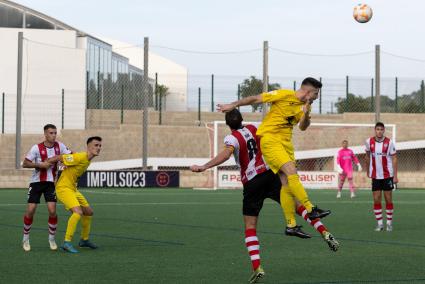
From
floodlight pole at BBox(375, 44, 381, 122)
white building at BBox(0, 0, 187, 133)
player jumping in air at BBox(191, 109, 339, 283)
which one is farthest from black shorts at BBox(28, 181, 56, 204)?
white building at BBox(0, 0, 187, 133)

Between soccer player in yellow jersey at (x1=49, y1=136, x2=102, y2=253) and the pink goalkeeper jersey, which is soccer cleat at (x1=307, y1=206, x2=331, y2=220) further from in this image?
the pink goalkeeper jersey

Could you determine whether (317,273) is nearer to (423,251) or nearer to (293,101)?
(293,101)

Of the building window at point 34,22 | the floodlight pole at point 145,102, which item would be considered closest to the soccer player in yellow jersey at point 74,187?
the floodlight pole at point 145,102

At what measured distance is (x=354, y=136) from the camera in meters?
42.4

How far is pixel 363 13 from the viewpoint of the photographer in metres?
28.4

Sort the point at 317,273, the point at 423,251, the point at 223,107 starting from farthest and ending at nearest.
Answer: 1. the point at 423,251
2. the point at 317,273
3. the point at 223,107

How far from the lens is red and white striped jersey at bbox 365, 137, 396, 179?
16.7 m

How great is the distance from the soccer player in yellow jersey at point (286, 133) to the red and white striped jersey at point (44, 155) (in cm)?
357

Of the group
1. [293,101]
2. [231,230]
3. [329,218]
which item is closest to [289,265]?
[293,101]

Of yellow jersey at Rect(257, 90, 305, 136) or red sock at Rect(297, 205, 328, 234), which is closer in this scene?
red sock at Rect(297, 205, 328, 234)

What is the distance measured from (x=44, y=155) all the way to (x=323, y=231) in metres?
4.91

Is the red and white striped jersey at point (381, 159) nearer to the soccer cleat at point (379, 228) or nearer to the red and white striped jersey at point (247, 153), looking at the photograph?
the soccer cleat at point (379, 228)

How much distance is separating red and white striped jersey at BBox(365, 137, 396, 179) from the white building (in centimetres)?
2448

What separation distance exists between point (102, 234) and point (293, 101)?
5.70 meters
